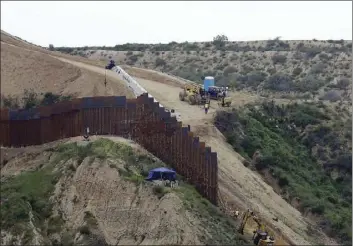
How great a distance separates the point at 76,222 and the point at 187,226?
15.8ft

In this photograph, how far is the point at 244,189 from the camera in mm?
39562

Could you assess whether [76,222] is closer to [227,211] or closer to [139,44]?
[227,211]

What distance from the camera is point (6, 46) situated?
51.9 meters

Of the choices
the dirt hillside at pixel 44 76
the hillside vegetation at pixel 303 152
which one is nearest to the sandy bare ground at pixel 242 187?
the dirt hillside at pixel 44 76

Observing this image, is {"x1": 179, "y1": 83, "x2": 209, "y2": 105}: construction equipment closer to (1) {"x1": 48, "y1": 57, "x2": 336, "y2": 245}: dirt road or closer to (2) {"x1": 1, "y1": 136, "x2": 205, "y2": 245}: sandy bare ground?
(1) {"x1": 48, "y1": 57, "x2": 336, "y2": 245}: dirt road

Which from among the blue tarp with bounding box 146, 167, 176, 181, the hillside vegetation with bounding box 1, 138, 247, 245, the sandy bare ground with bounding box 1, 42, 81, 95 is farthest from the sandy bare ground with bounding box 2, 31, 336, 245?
the hillside vegetation with bounding box 1, 138, 247, 245

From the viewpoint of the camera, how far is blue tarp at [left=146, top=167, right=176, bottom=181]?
3419 cm

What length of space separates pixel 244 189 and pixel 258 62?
55180mm

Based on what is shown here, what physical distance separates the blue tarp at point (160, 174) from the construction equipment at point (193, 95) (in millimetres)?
18451

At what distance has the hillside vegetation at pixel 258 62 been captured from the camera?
8206cm

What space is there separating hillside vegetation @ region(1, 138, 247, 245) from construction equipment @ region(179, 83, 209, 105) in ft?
49.6

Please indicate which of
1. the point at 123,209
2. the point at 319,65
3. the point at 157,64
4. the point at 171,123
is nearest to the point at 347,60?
the point at 319,65

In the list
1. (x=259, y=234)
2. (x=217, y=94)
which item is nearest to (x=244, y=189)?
(x=259, y=234)

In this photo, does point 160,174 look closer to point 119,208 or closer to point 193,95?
point 119,208
